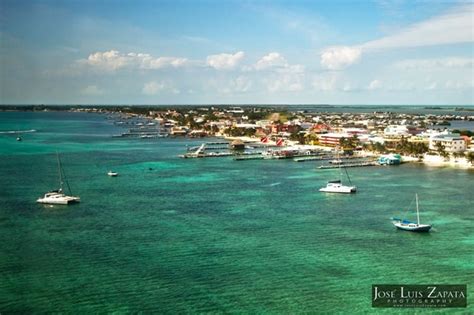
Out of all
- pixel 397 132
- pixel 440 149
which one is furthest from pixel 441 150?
pixel 397 132

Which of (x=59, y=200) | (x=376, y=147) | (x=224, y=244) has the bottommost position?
(x=224, y=244)

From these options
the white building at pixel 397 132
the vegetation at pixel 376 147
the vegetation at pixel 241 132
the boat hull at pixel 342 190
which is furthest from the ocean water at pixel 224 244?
the vegetation at pixel 241 132

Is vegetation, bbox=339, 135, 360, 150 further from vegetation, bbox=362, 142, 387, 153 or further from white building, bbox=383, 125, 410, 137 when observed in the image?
white building, bbox=383, 125, 410, 137

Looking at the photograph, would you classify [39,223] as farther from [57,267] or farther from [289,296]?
[289,296]

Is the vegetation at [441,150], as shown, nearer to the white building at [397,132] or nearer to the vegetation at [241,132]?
the white building at [397,132]

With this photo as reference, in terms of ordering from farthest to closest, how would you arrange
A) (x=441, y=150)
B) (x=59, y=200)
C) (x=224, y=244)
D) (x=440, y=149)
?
1. (x=440, y=149)
2. (x=441, y=150)
3. (x=59, y=200)
4. (x=224, y=244)

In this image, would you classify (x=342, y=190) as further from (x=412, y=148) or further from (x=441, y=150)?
(x=412, y=148)

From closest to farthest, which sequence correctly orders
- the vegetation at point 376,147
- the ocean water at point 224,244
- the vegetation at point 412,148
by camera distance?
the ocean water at point 224,244 → the vegetation at point 412,148 → the vegetation at point 376,147

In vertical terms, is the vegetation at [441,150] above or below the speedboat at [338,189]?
above

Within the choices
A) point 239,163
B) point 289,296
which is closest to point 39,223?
point 289,296

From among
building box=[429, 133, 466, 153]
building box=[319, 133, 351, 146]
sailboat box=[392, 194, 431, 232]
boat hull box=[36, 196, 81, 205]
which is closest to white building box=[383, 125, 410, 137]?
building box=[319, 133, 351, 146]
